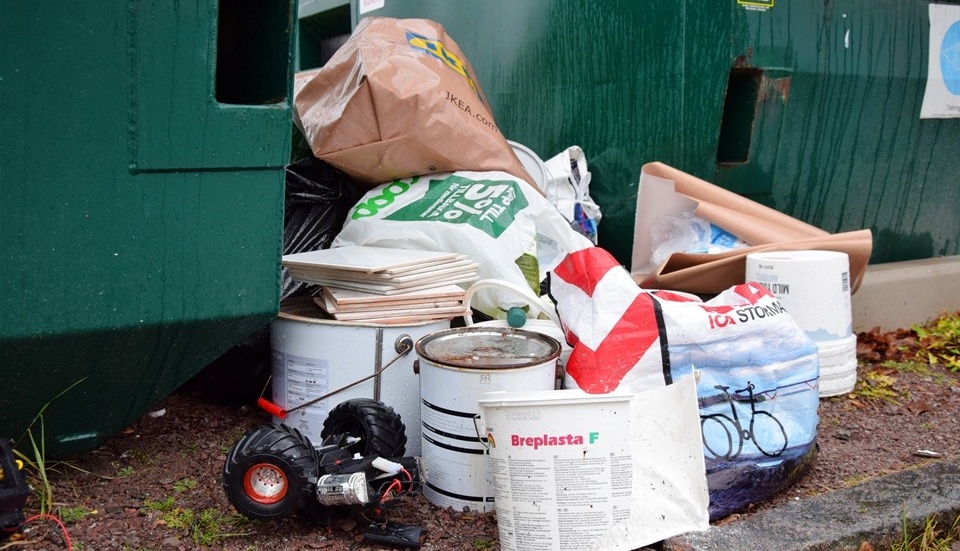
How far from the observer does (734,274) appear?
3.30 m

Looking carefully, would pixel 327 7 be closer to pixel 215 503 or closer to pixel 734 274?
pixel 734 274

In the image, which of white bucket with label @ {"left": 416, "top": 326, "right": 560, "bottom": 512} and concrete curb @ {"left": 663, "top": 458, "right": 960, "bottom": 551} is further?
white bucket with label @ {"left": 416, "top": 326, "right": 560, "bottom": 512}

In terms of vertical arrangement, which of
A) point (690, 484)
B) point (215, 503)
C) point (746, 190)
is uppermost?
point (746, 190)

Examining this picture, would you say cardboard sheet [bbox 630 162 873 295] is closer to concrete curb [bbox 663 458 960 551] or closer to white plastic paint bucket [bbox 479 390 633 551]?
concrete curb [bbox 663 458 960 551]

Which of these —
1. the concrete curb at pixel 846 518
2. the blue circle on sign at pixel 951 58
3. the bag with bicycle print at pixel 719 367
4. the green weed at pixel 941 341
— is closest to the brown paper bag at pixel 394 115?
the bag with bicycle print at pixel 719 367

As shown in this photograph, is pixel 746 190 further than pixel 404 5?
No

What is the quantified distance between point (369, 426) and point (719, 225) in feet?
5.67

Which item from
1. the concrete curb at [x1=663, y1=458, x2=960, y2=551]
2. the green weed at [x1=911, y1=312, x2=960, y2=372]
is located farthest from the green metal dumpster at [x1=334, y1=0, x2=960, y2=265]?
the concrete curb at [x1=663, y1=458, x2=960, y2=551]

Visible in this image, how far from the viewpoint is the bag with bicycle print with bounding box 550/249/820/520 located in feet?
7.63

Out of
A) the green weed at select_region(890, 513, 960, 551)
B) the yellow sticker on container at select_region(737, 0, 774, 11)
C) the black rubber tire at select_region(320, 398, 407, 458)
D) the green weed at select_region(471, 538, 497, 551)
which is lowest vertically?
the green weed at select_region(471, 538, 497, 551)

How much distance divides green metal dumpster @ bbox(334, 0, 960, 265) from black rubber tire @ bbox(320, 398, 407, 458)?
1.78m

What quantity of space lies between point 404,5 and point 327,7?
1.05 m

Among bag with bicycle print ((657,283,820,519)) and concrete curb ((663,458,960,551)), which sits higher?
bag with bicycle print ((657,283,820,519))

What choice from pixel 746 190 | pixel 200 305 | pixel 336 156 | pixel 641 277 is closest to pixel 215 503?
pixel 200 305
